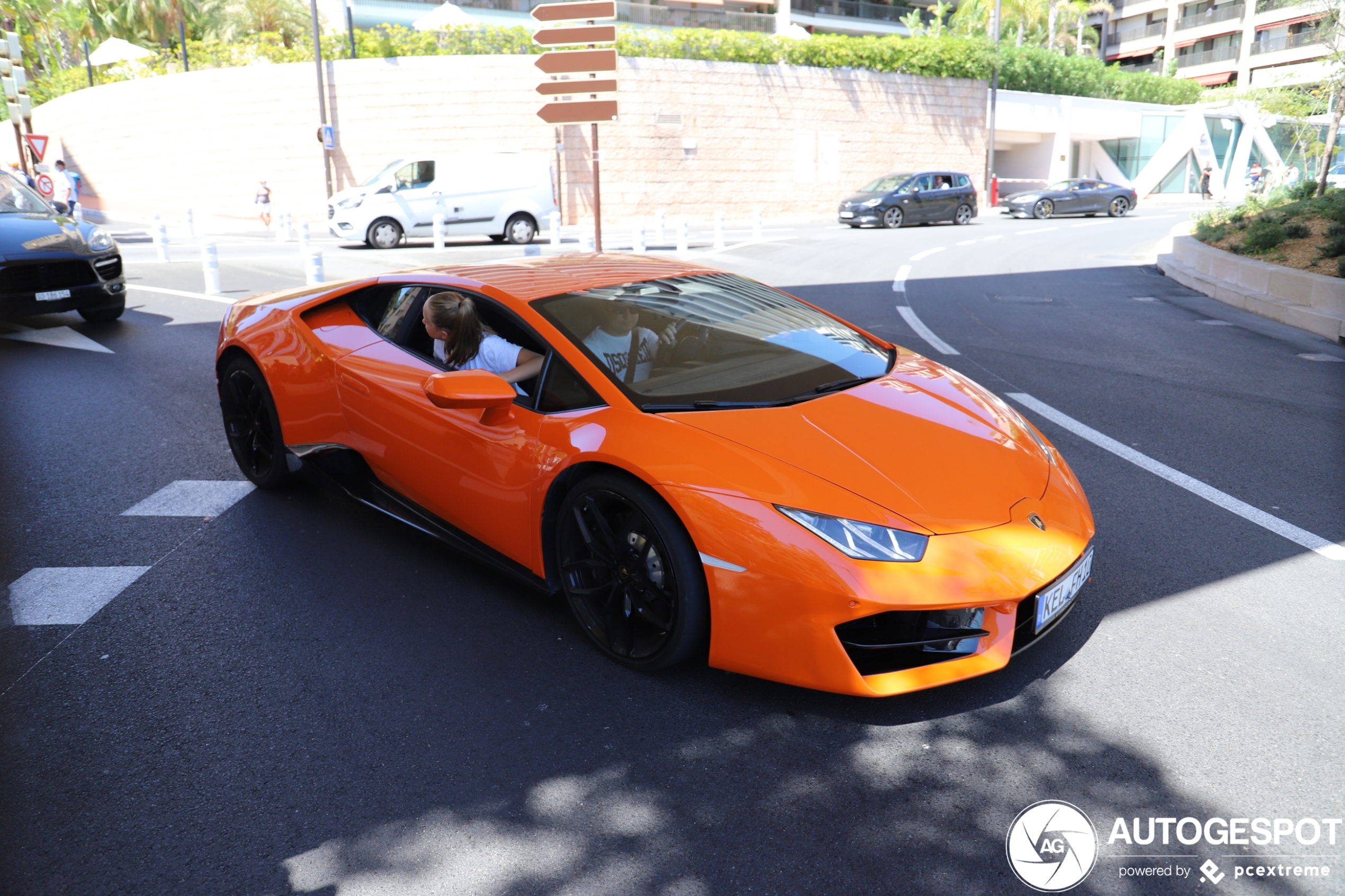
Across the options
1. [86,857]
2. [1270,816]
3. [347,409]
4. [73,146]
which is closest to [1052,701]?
[1270,816]

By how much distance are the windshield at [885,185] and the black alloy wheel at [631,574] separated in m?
25.8

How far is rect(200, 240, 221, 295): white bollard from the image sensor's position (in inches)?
497

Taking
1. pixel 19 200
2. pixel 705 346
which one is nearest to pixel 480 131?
pixel 19 200

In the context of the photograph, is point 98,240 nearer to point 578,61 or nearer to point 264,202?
point 578,61

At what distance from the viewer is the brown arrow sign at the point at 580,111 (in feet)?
45.8

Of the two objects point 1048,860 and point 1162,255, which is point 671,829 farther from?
point 1162,255

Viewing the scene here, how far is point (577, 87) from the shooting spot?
14430 millimetres

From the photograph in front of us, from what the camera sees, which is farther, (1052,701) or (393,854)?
(1052,701)

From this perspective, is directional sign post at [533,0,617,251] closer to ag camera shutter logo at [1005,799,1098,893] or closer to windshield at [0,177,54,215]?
windshield at [0,177,54,215]

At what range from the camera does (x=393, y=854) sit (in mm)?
2453

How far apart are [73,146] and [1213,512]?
135 ft

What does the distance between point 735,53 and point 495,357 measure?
115ft

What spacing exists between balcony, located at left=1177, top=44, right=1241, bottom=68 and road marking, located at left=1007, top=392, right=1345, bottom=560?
7603 centimetres

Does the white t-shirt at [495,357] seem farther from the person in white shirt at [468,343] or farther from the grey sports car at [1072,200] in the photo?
the grey sports car at [1072,200]
